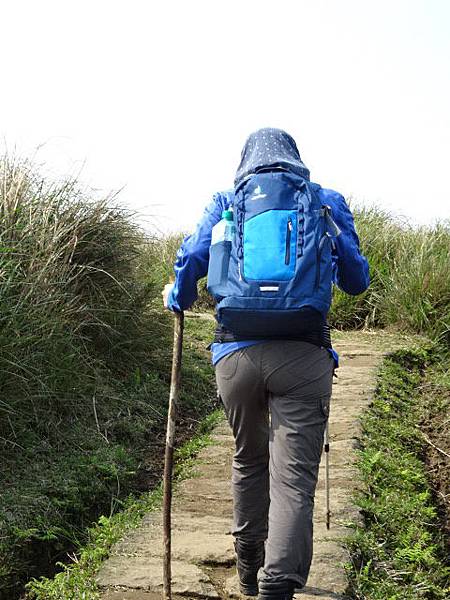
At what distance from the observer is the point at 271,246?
3482 millimetres

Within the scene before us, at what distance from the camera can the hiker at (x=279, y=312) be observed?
348cm

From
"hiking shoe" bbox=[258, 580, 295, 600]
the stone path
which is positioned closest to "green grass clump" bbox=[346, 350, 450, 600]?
the stone path

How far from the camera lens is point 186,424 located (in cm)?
764

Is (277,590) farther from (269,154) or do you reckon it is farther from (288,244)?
(269,154)

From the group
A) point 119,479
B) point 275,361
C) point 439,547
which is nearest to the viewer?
point 275,361

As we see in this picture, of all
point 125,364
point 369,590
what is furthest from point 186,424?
point 369,590

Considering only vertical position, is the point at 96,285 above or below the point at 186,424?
above

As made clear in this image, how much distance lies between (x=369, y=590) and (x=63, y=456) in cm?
255

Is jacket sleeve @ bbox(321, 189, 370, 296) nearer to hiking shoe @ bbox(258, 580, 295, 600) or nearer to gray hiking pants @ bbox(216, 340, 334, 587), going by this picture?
gray hiking pants @ bbox(216, 340, 334, 587)

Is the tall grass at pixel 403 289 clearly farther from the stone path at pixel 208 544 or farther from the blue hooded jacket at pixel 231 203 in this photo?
the blue hooded jacket at pixel 231 203

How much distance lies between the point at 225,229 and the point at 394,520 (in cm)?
254

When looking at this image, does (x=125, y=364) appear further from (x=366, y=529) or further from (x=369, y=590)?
(x=369, y=590)

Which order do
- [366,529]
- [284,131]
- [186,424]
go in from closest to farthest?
[284,131] → [366,529] → [186,424]

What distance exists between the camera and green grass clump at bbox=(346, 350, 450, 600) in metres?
4.55
